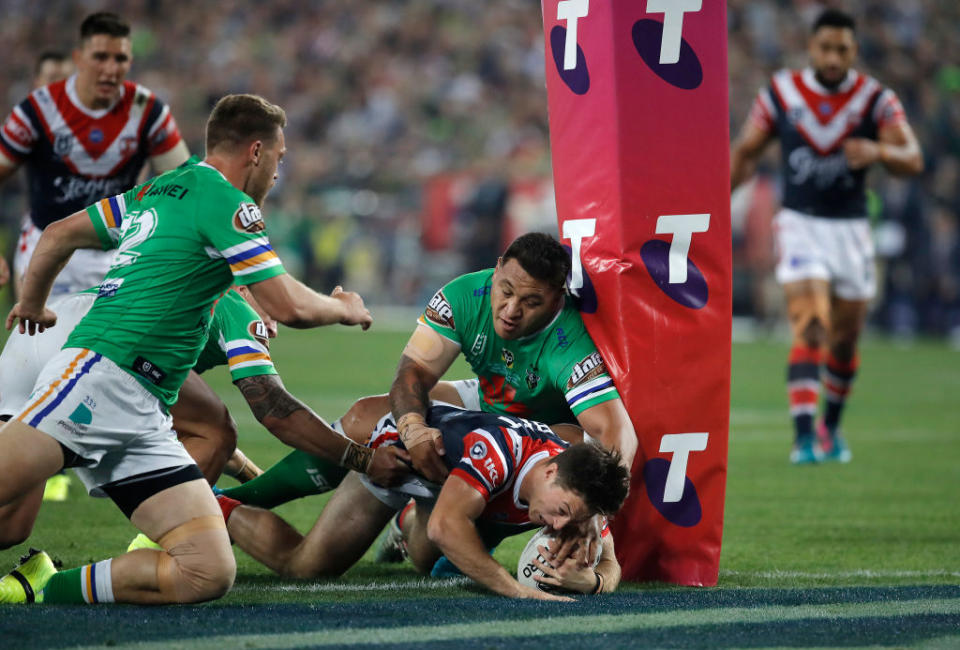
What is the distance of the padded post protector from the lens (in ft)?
16.2

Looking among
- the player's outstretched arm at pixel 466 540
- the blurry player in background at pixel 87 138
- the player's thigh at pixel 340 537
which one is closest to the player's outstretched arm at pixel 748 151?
the blurry player in background at pixel 87 138

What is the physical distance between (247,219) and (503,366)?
147 cm

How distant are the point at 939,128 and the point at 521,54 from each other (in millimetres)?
8621

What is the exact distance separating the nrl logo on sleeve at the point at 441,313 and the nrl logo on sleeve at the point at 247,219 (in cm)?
111

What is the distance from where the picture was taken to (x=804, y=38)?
23125 mm

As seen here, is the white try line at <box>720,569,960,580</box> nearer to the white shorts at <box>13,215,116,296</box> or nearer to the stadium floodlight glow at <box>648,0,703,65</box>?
the stadium floodlight glow at <box>648,0,703,65</box>

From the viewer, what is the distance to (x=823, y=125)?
905 cm

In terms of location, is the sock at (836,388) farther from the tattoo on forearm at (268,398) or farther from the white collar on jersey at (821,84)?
the tattoo on forearm at (268,398)

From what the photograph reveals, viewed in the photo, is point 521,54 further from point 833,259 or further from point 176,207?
point 176,207

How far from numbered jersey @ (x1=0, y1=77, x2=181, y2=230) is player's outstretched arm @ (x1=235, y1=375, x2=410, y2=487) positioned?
2721mm

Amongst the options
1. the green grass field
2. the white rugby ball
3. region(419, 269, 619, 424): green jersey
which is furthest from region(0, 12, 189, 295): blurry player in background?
the white rugby ball

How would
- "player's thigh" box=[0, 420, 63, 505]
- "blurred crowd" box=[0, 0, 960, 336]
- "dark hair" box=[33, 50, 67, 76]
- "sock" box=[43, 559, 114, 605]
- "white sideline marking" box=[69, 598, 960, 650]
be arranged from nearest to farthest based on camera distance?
"white sideline marking" box=[69, 598, 960, 650] → "player's thigh" box=[0, 420, 63, 505] → "sock" box=[43, 559, 114, 605] → "dark hair" box=[33, 50, 67, 76] → "blurred crowd" box=[0, 0, 960, 336]

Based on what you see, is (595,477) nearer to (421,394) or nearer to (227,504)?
(421,394)

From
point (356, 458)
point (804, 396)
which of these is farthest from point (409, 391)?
point (804, 396)
